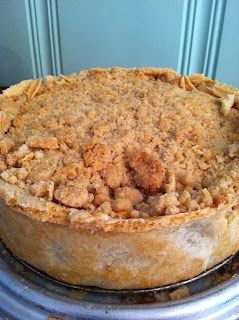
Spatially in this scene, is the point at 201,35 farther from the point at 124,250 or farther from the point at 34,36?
the point at 124,250

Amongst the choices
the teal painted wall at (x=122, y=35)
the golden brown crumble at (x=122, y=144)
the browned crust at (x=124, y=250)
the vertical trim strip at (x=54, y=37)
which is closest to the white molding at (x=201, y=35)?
the teal painted wall at (x=122, y=35)

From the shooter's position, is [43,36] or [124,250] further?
[43,36]

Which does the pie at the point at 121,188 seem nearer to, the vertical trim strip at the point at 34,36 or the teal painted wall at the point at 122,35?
the teal painted wall at the point at 122,35

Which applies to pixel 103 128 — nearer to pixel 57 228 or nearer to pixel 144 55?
pixel 57 228


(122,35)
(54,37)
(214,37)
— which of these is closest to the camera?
(214,37)

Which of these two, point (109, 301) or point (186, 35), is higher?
point (186, 35)

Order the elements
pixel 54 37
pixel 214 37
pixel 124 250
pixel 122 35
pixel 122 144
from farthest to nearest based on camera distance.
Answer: pixel 54 37, pixel 122 35, pixel 214 37, pixel 122 144, pixel 124 250

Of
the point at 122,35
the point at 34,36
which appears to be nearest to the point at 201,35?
the point at 122,35
